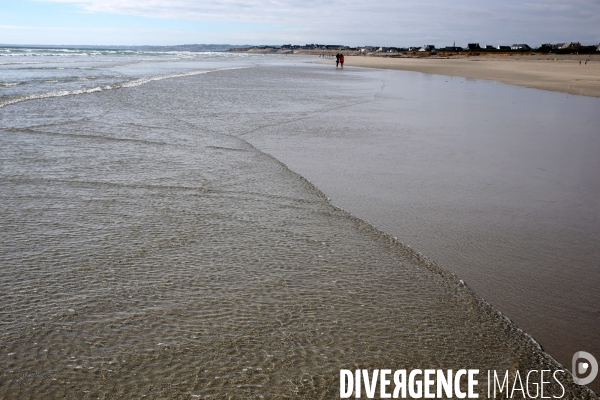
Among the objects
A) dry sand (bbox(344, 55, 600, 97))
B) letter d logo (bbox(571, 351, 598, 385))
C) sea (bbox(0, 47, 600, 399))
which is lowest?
letter d logo (bbox(571, 351, 598, 385))

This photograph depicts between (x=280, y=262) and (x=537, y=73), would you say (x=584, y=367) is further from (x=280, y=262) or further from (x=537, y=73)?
(x=537, y=73)

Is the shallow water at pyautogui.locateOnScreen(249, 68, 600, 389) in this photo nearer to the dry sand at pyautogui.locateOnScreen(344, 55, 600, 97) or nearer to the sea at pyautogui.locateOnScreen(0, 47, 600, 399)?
the sea at pyautogui.locateOnScreen(0, 47, 600, 399)

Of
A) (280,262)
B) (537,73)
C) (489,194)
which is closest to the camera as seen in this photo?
(280,262)

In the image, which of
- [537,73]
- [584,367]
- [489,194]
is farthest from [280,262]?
Result: [537,73]

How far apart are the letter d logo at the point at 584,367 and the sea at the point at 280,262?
43mm

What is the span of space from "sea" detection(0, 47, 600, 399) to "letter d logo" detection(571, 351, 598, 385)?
0.04m

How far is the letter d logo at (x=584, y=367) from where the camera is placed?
255 centimetres

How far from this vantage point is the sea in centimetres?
251

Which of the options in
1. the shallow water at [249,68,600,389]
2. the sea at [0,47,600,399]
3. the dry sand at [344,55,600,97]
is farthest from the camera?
the dry sand at [344,55,600,97]

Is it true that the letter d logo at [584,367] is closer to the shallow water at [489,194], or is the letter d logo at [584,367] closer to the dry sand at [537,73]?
the shallow water at [489,194]

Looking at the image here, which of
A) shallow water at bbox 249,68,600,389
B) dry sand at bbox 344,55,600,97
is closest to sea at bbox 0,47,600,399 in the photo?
shallow water at bbox 249,68,600,389

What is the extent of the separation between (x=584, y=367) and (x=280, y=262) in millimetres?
2074

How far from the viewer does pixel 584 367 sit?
2646 mm

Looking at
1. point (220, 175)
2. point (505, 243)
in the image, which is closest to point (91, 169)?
point (220, 175)
